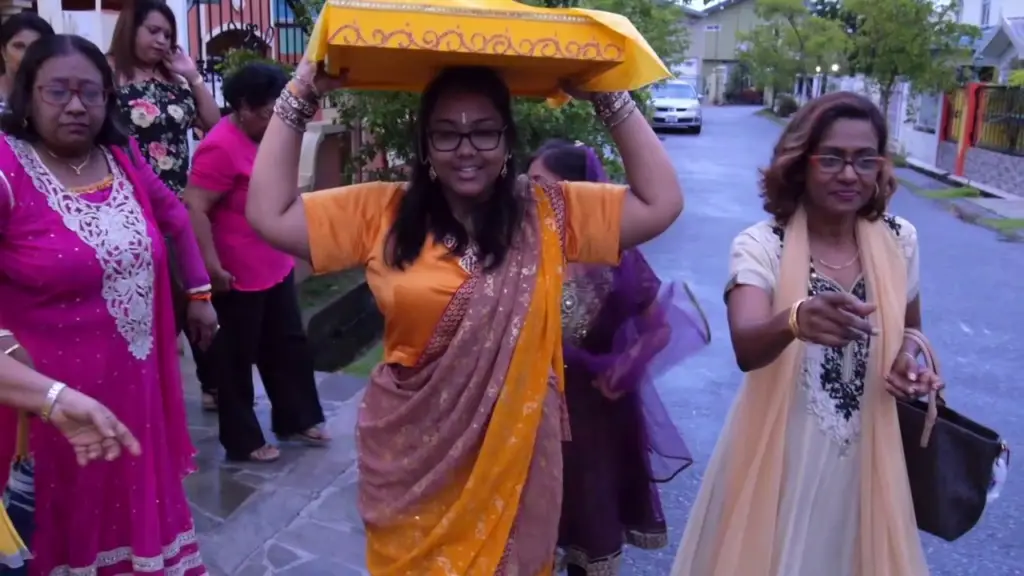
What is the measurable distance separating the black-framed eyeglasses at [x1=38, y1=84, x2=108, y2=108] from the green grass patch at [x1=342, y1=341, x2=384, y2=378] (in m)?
3.63

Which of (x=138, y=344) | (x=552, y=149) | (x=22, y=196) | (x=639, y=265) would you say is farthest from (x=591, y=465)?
(x=22, y=196)

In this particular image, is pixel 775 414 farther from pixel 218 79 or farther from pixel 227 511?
pixel 218 79

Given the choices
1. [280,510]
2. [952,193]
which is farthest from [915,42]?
[280,510]

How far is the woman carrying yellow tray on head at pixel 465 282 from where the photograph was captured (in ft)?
7.32

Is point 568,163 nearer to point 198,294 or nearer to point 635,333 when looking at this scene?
point 635,333

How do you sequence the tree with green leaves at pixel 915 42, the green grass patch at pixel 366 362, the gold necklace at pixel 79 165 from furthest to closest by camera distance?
the tree with green leaves at pixel 915 42 → the green grass patch at pixel 366 362 → the gold necklace at pixel 79 165

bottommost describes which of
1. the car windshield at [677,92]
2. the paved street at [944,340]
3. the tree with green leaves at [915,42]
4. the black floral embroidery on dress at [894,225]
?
the paved street at [944,340]

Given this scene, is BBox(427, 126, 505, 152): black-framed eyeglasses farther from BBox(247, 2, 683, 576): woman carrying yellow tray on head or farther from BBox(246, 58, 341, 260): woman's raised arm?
BBox(246, 58, 341, 260): woman's raised arm

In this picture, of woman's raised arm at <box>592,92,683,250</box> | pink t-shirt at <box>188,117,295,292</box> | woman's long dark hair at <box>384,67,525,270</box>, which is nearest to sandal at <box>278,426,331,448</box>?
pink t-shirt at <box>188,117,295,292</box>

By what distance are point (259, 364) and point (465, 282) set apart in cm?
276

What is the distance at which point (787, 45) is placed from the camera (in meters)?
41.5

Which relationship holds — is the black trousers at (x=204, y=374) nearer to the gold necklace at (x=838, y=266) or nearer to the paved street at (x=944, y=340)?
the paved street at (x=944, y=340)

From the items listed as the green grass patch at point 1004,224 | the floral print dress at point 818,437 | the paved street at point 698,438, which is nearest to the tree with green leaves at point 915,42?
the green grass patch at point 1004,224

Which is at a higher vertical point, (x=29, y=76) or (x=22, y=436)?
(x=29, y=76)
